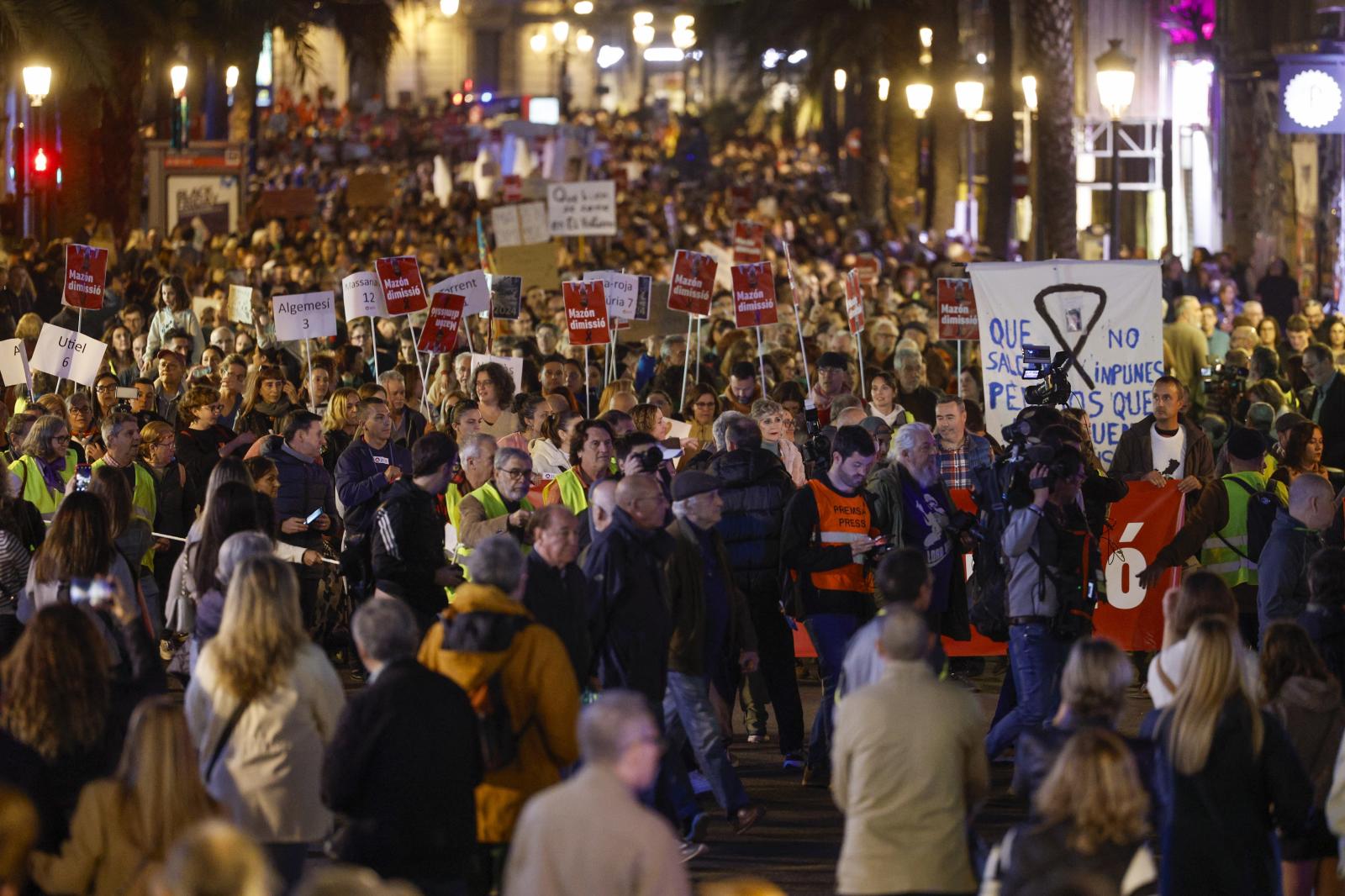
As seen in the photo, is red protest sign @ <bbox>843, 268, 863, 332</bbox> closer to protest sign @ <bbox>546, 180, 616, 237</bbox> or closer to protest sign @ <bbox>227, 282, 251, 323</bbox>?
protest sign @ <bbox>227, 282, 251, 323</bbox>

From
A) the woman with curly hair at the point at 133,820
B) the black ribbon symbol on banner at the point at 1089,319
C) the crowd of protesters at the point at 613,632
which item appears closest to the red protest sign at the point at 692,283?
the crowd of protesters at the point at 613,632

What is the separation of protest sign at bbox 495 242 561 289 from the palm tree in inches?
212

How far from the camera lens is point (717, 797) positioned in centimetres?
945

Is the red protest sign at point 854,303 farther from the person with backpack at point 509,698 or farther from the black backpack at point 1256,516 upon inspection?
the person with backpack at point 509,698

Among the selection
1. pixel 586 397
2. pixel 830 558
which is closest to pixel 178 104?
pixel 586 397

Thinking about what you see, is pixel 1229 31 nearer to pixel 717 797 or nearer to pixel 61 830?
pixel 717 797

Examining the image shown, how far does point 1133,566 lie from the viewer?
1289 centimetres

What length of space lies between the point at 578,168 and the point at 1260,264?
19410 millimetres

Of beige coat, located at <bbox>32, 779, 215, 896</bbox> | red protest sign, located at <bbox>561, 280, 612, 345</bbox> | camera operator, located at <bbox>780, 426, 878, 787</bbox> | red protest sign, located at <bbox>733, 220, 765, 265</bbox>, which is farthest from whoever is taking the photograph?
→ red protest sign, located at <bbox>733, 220, 765, 265</bbox>

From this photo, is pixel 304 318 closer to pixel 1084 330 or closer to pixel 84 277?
pixel 84 277

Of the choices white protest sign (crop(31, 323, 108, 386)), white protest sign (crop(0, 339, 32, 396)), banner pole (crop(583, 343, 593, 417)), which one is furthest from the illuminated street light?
white protest sign (crop(31, 323, 108, 386))

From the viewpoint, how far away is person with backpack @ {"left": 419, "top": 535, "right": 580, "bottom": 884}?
7.23 m

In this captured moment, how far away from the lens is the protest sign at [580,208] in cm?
2628

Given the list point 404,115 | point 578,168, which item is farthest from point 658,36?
point 578,168
